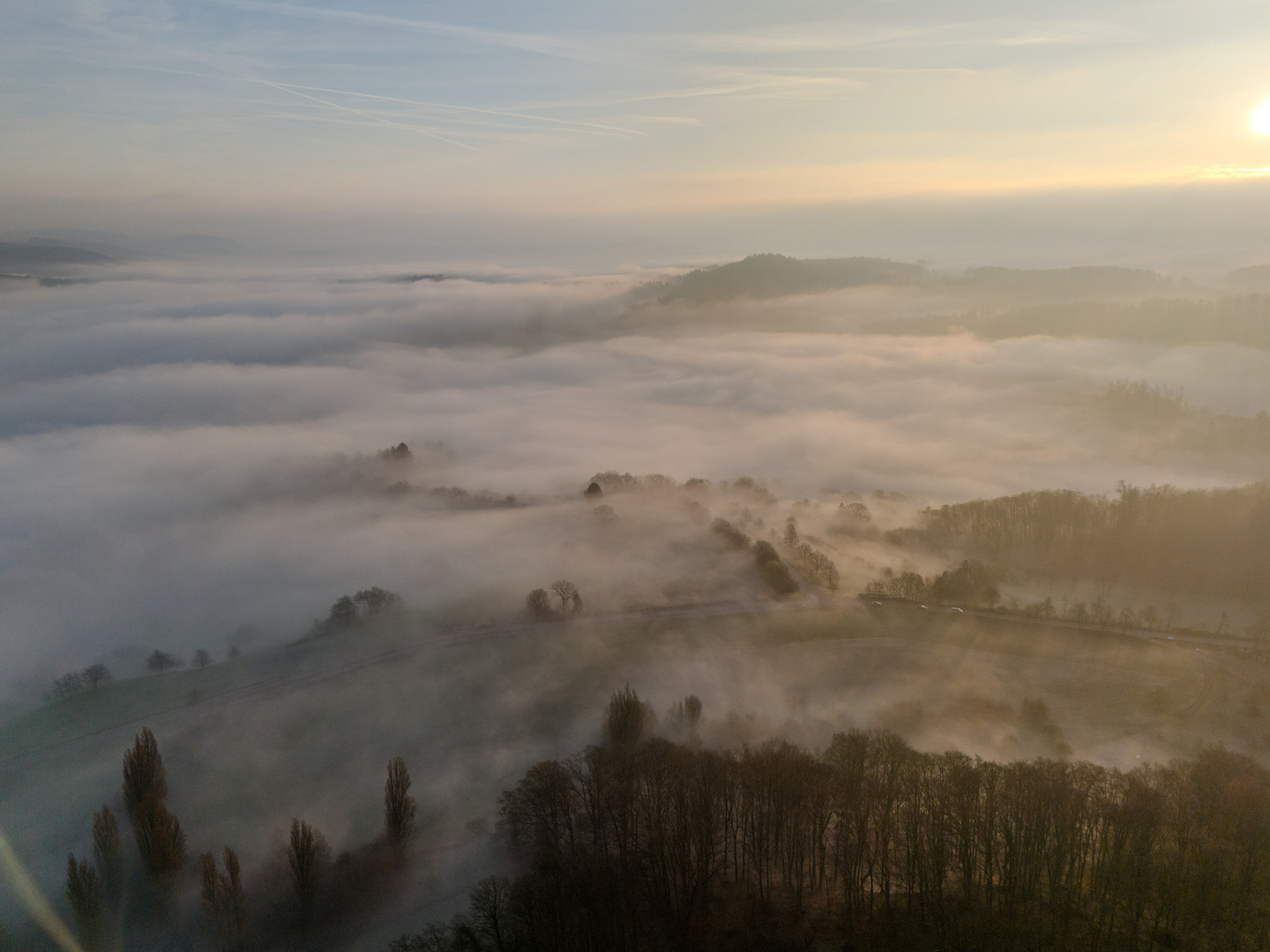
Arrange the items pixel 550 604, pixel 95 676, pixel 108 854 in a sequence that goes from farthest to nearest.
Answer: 1. pixel 550 604
2. pixel 95 676
3. pixel 108 854

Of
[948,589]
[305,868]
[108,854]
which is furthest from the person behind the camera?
[948,589]

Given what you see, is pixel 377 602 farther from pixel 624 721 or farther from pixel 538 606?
pixel 624 721

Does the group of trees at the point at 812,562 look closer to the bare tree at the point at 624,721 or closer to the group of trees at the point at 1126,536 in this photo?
the group of trees at the point at 1126,536

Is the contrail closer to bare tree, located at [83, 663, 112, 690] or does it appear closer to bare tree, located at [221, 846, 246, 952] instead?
bare tree, located at [221, 846, 246, 952]

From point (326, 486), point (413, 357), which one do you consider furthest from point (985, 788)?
point (413, 357)

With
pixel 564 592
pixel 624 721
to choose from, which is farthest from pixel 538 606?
pixel 624 721

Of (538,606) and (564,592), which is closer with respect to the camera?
(538,606)

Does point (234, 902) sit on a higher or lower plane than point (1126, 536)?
lower
